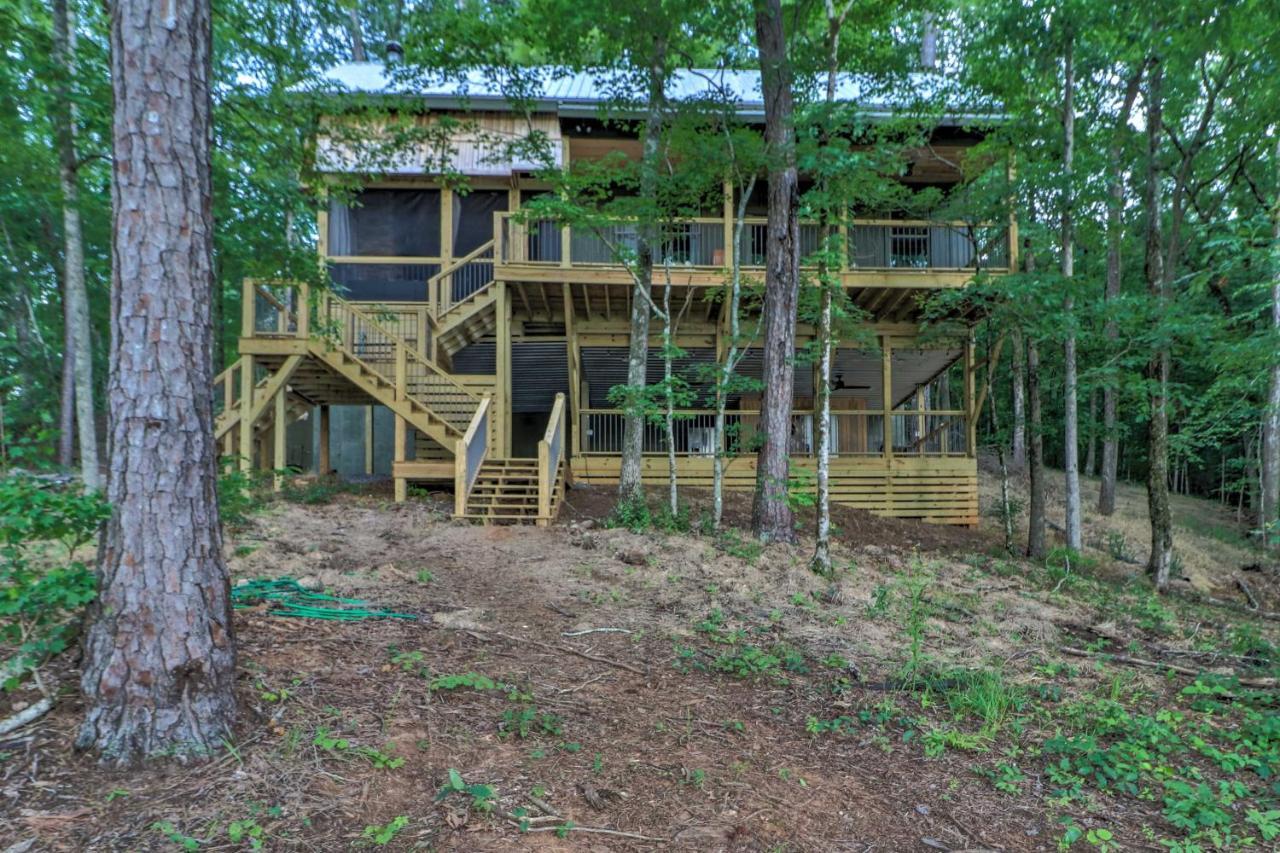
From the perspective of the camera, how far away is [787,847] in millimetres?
2785

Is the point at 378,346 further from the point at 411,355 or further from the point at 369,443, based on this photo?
the point at 369,443

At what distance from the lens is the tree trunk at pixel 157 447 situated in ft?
9.18

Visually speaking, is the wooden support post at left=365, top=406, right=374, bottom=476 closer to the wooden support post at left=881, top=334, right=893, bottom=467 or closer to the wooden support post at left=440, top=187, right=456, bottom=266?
the wooden support post at left=440, top=187, right=456, bottom=266

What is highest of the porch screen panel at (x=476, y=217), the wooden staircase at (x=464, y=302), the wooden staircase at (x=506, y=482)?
the porch screen panel at (x=476, y=217)

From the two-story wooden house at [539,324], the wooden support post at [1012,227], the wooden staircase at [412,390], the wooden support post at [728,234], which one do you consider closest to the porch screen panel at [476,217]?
the two-story wooden house at [539,324]

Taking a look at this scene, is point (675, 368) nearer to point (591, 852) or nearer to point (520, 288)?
point (520, 288)

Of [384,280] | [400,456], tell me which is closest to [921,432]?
[400,456]

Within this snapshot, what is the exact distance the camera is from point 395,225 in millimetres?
14031

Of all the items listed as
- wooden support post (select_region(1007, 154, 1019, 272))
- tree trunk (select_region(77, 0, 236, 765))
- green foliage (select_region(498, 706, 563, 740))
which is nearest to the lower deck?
wooden support post (select_region(1007, 154, 1019, 272))

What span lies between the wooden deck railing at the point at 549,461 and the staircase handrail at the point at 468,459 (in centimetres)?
101

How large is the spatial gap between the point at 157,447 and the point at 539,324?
37.3 feet

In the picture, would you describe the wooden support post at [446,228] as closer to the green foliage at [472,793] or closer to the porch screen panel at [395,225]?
the porch screen panel at [395,225]

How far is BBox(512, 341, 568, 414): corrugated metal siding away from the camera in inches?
563

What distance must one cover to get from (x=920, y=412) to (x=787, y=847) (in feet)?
37.3
